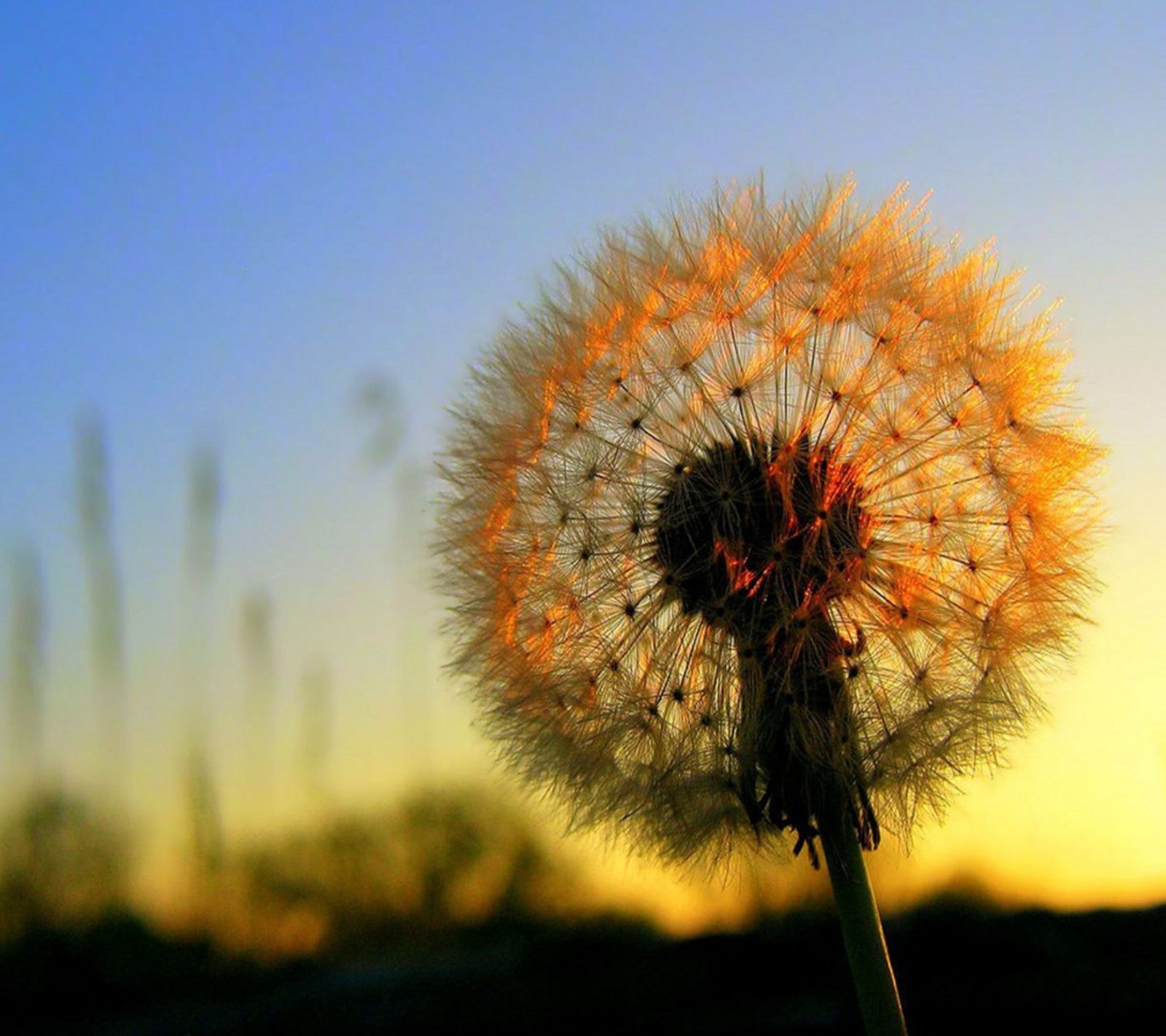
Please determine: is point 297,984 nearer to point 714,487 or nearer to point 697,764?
point 697,764

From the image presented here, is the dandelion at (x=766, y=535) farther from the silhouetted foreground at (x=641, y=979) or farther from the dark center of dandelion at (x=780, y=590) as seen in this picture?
the silhouetted foreground at (x=641, y=979)

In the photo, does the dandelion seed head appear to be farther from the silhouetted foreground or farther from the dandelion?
the silhouetted foreground

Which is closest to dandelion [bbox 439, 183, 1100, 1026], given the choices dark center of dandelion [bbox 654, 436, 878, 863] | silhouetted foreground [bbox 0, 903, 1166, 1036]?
dark center of dandelion [bbox 654, 436, 878, 863]

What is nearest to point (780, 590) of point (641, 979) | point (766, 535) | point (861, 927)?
point (766, 535)

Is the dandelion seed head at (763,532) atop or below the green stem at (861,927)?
atop

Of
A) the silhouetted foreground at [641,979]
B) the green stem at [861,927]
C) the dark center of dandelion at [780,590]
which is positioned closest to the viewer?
the green stem at [861,927]

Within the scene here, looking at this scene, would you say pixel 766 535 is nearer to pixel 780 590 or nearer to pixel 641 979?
pixel 780 590

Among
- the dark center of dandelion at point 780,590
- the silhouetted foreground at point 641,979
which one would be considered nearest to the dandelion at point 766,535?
the dark center of dandelion at point 780,590
